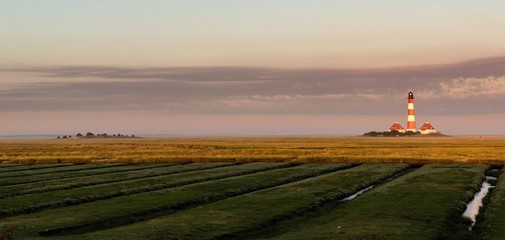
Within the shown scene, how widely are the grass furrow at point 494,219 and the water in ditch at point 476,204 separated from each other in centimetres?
→ 63

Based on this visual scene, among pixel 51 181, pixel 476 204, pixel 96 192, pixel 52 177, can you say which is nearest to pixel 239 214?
pixel 96 192

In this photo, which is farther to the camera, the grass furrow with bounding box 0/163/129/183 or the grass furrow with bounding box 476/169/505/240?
the grass furrow with bounding box 0/163/129/183

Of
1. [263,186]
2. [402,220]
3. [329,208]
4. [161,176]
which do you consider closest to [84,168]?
[161,176]

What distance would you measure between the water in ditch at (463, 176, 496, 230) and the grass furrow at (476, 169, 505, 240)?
626mm

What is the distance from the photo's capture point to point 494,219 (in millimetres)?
32781

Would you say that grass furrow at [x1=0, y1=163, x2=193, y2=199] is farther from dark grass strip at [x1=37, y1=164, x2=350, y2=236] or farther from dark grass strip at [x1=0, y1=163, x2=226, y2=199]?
dark grass strip at [x1=37, y1=164, x2=350, y2=236]

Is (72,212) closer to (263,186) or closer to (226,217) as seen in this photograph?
(226,217)

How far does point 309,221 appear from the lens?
1314 inches

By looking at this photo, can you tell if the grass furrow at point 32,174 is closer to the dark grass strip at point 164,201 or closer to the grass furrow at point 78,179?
the grass furrow at point 78,179

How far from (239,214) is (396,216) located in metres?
8.84

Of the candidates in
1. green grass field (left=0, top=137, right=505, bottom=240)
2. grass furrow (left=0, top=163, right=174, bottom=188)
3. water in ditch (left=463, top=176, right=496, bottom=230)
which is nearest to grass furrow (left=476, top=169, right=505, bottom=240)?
green grass field (left=0, top=137, right=505, bottom=240)

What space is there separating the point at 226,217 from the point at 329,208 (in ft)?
28.1

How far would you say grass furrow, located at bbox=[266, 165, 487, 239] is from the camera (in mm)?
28750

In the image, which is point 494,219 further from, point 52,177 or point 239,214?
point 52,177
